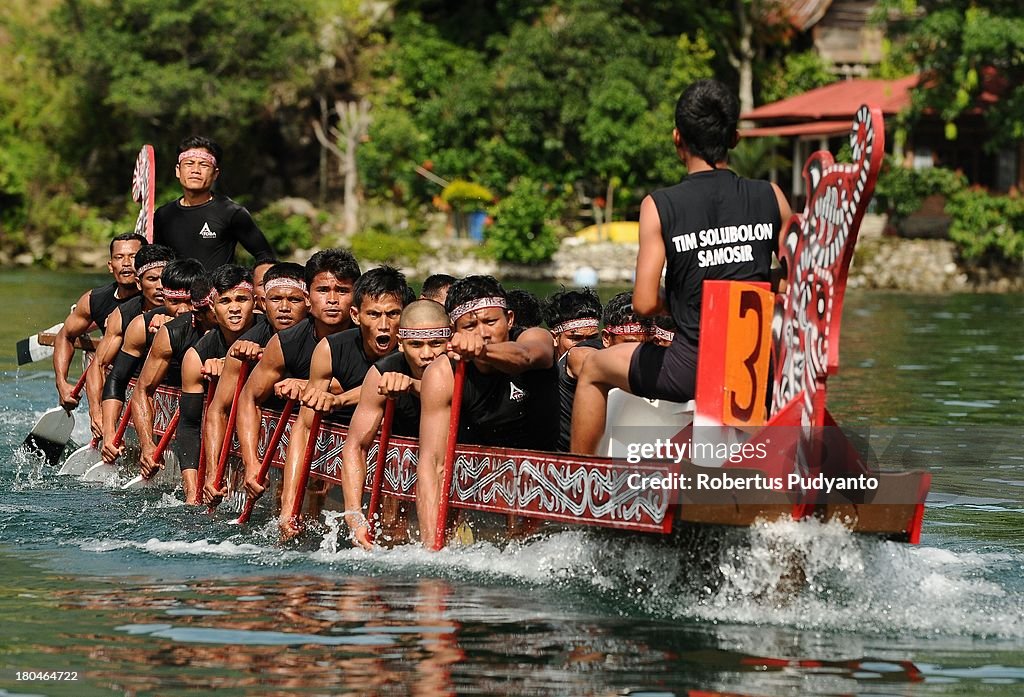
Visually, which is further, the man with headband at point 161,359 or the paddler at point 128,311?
the paddler at point 128,311

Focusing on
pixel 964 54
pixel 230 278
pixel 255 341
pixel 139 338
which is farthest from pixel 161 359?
pixel 964 54

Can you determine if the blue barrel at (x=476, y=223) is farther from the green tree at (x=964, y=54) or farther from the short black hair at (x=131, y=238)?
the short black hair at (x=131, y=238)

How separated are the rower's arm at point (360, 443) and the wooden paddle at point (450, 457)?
1.79 feet

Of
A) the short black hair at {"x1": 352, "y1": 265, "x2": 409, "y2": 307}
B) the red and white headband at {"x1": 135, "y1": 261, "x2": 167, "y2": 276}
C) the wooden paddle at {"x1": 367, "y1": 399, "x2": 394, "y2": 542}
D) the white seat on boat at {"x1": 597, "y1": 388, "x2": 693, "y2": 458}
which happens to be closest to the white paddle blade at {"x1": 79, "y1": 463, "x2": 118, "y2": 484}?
the red and white headband at {"x1": 135, "y1": 261, "x2": 167, "y2": 276}

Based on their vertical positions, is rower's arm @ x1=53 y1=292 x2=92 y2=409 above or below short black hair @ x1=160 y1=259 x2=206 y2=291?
below

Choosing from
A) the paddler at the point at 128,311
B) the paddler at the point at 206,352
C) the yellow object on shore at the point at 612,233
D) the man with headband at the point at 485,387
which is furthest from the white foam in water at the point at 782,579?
the yellow object on shore at the point at 612,233

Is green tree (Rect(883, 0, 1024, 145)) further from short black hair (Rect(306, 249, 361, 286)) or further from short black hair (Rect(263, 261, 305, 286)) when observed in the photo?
short black hair (Rect(306, 249, 361, 286))

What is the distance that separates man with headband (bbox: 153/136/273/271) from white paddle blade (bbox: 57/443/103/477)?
5.18ft

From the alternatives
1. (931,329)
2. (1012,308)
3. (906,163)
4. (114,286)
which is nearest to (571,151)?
(906,163)

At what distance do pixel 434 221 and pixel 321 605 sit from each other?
109 feet

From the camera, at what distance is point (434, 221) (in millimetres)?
40250

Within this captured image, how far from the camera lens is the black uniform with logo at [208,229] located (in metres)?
12.3

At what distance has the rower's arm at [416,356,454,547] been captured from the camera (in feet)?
26.0

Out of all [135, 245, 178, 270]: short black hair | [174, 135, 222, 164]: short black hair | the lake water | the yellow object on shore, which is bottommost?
the lake water
